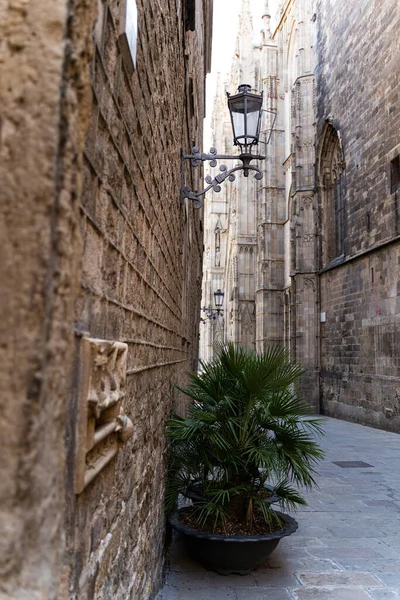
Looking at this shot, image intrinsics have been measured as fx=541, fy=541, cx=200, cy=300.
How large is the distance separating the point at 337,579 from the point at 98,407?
3.54 metres

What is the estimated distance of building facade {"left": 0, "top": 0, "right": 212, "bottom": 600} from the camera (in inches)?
35.9

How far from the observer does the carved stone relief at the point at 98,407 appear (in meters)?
1.29

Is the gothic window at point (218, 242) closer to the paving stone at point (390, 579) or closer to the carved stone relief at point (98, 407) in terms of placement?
the paving stone at point (390, 579)

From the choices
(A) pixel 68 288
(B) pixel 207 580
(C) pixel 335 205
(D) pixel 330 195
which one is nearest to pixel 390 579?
(B) pixel 207 580

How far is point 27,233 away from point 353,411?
15779 millimetres

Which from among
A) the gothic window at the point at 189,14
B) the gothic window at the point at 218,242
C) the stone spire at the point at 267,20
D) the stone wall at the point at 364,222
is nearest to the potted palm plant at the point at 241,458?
the gothic window at the point at 189,14

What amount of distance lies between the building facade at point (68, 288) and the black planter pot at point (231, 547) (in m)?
Result: 1.63

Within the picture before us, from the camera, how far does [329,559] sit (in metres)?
4.53

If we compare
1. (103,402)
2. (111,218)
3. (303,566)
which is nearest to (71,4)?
(111,218)

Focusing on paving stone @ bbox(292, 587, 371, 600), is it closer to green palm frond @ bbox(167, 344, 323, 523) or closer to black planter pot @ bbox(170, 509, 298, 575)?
black planter pot @ bbox(170, 509, 298, 575)

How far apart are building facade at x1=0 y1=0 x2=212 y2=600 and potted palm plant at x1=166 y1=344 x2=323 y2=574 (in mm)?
1726

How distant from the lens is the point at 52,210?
946 millimetres

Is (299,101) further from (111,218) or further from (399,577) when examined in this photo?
(111,218)

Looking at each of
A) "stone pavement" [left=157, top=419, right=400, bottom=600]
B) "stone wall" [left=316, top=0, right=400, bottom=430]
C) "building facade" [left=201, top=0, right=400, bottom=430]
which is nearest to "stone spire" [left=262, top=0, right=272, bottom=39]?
"building facade" [left=201, top=0, right=400, bottom=430]
